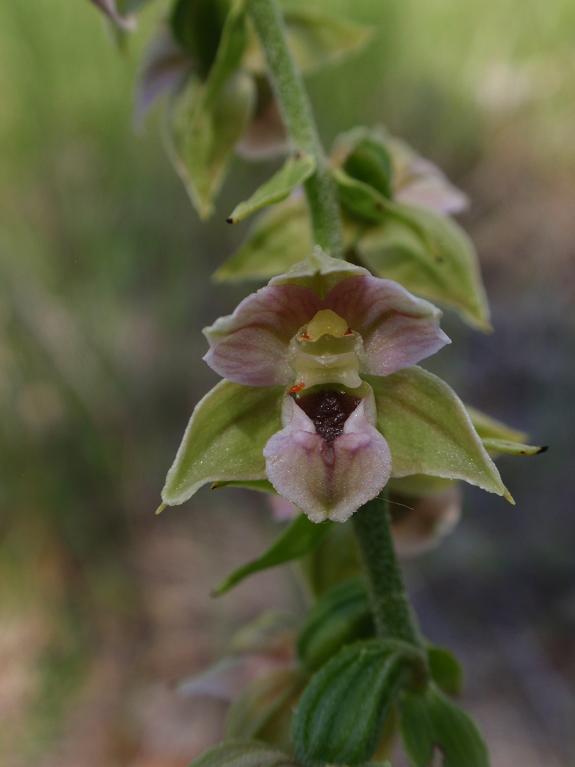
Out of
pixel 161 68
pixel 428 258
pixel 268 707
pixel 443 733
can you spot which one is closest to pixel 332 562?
pixel 268 707

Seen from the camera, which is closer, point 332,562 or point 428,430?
point 428,430

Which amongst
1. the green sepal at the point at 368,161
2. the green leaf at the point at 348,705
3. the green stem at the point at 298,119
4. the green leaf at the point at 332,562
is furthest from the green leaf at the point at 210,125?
the green leaf at the point at 348,705

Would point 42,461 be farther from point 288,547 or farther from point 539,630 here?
point 288,547

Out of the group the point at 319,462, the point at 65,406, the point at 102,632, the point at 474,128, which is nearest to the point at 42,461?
the point at 65,406

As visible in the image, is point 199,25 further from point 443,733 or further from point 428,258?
point 443,733

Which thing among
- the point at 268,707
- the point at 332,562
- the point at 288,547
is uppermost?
the point at 288,547

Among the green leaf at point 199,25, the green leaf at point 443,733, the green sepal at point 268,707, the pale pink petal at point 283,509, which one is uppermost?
the green leaf at point 199,25

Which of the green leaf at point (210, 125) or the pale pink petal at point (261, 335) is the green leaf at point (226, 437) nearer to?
the pale pink petal at point (261, 335)
